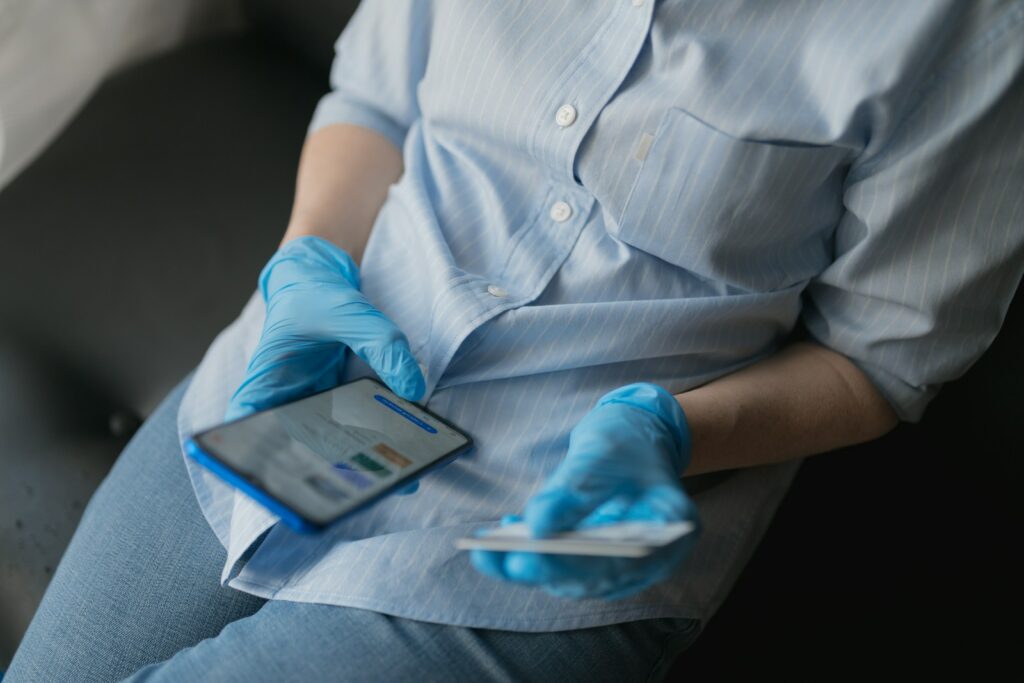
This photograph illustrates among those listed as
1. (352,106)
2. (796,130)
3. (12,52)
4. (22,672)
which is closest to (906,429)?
(796,130)

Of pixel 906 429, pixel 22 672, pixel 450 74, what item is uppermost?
pixel 450 74

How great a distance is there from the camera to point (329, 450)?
0.55 metres

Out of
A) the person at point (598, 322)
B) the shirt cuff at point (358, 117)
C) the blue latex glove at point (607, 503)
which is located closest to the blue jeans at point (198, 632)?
the person at point (598, 322)

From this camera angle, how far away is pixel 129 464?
73cm

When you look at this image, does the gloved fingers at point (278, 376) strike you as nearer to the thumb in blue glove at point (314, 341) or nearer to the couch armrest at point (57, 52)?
the thumb in blue glove at point (314, 341)

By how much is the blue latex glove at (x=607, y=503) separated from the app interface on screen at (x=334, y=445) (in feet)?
0.29

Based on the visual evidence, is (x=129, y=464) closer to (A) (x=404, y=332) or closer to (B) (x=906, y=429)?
(A) (x=404, y=332)

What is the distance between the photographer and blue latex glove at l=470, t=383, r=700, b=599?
0.48 m

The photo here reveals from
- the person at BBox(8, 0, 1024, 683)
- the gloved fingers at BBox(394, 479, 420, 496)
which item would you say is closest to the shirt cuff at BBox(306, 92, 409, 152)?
the person at BBox(8, 0, 1024, 683)

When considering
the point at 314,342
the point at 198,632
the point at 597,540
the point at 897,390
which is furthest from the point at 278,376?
the point at 897,390

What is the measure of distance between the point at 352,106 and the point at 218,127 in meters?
0.31

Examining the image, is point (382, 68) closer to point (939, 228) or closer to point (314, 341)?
point (314, 341)

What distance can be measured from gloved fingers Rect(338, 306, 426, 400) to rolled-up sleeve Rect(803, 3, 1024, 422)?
1.06 feet

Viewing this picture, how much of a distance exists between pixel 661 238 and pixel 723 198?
0.05m
